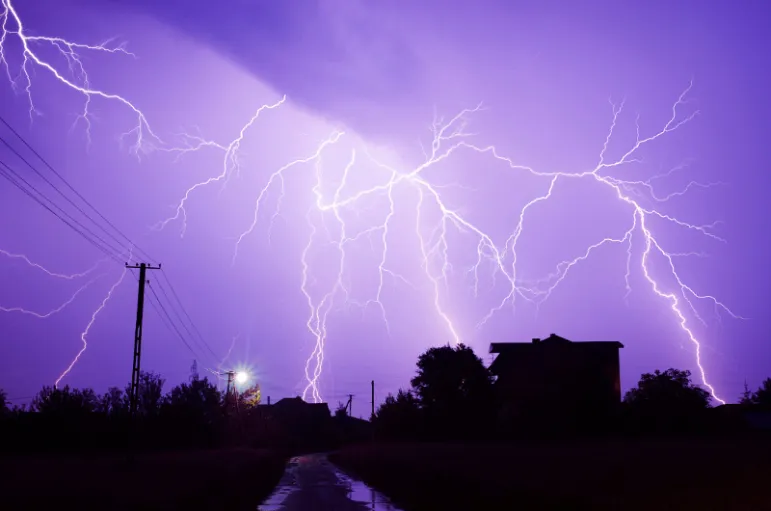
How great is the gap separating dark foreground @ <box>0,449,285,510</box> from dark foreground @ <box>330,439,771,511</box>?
210 inches

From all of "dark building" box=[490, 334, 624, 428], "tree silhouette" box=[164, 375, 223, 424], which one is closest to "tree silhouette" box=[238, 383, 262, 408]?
"tree silhouette" box=[164, 375, 223, 424]

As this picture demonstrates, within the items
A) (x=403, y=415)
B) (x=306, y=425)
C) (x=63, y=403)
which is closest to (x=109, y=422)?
(x=63, y=403)

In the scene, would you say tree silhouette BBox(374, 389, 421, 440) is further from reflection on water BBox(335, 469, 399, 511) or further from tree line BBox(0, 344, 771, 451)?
reflection on water BBox(335, 469, 399, 511)

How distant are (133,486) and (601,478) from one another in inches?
480

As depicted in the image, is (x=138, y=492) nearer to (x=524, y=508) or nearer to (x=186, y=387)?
(x=524, y=508)

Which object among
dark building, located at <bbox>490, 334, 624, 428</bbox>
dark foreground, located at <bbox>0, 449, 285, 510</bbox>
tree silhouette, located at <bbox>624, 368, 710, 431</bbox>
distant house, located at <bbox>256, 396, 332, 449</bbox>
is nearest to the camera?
dark foreground, located at <bbox>0, 449, 285, 510</bbox>

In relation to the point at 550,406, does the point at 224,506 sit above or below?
below

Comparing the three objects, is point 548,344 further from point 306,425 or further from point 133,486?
point 306,425

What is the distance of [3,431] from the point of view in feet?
131

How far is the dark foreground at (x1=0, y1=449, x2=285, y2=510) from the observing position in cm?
1458

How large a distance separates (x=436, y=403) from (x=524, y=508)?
36216mm

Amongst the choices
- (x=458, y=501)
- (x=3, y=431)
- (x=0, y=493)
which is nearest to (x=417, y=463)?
(x=458, y=501)

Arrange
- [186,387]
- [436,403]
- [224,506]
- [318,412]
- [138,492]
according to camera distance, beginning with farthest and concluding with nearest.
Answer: [318,412]
[186,387]
[436,403]
[224,506]
[138,492]

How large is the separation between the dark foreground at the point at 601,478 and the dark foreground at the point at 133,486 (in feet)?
17.5
